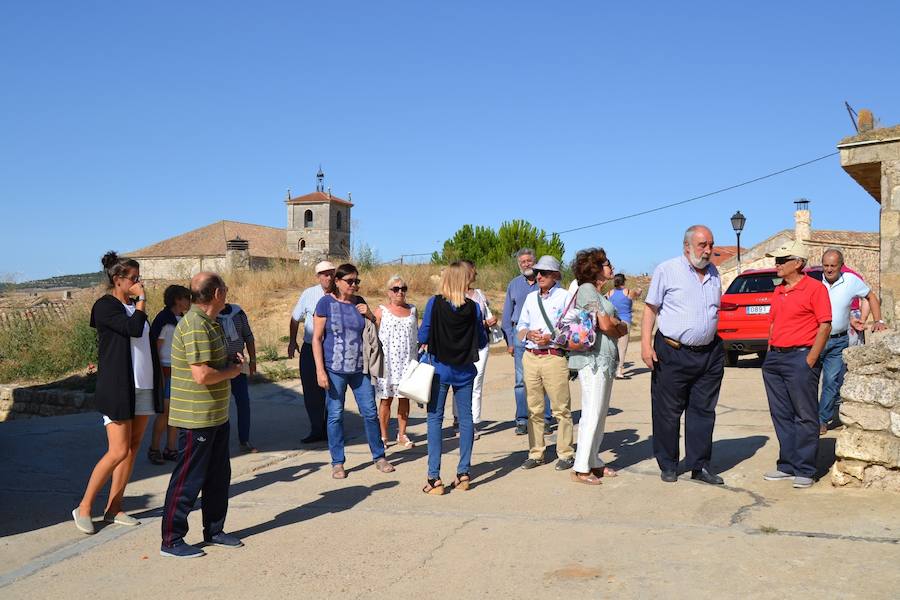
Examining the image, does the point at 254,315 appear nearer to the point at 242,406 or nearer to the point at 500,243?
the point at 242,406

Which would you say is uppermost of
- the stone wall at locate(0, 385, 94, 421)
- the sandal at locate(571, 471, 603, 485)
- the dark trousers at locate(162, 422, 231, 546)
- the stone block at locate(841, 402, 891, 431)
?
the stone block at locate(841, 402, 891, 431)

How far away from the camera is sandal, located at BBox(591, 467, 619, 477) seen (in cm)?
680

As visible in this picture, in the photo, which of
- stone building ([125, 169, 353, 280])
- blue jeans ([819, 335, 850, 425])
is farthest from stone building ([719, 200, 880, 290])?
stone building ([125, 169, 353, 280])

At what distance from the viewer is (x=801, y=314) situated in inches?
254

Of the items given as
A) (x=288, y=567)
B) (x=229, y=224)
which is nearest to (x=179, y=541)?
(x=288, y=567)

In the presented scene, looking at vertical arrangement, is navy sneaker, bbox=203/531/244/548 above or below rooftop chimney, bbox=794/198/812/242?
below

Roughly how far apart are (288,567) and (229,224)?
3458 inches

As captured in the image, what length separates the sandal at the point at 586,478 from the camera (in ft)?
21.6

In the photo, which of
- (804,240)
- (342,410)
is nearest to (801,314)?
(342,410)

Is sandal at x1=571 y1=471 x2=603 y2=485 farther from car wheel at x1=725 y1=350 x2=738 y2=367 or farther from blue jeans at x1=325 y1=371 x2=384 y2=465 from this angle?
car wheel at x1=725 y1=350 x2=738 y2=367

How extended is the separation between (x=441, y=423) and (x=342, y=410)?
1113mm

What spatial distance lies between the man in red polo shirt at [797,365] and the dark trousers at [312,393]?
445cm

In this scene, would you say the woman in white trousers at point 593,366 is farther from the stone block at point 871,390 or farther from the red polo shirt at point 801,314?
the stone block at point 871,390

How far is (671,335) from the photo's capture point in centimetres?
638
